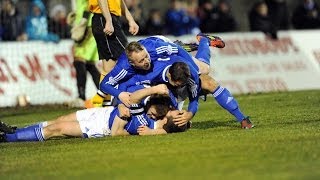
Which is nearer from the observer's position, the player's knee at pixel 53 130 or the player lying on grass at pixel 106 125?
the player lying on grass at pixel 106 125

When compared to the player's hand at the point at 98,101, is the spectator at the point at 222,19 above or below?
below

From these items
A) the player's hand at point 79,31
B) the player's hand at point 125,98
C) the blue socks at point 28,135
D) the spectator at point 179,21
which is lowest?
the spectator at point 179,21

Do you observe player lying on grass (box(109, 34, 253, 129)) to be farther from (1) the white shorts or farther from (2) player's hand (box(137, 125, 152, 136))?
(2) player's hand (box(137, 125, 152, 136))

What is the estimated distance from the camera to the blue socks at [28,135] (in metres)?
12.7

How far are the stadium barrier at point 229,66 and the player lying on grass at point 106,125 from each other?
30.1ft

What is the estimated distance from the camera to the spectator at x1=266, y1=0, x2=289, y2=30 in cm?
2698

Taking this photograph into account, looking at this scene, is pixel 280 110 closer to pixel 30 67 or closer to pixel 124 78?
pixel 124 78

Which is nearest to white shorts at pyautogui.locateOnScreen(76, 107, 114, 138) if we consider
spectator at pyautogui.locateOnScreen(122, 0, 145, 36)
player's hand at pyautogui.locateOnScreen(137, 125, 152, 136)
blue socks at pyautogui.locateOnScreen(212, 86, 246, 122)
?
player's hand at pyautogui.locateOnScreen(137, 125, 152, 136)

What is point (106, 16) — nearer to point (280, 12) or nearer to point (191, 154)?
point (191, 154)

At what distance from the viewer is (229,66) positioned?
24359 millimetres

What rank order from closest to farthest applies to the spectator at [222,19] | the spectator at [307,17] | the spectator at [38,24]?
the spectator at [38,24] < the spectator at [222,19] < the spectator at [307,17]

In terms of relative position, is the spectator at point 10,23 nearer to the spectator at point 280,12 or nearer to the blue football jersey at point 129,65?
the spectator at point 280,12

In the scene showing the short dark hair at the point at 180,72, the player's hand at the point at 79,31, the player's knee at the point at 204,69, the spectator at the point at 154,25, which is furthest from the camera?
the spectator at the point at 154,25

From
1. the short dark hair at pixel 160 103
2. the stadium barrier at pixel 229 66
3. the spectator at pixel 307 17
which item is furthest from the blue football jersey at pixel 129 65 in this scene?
the spectator at pixel 307 17
